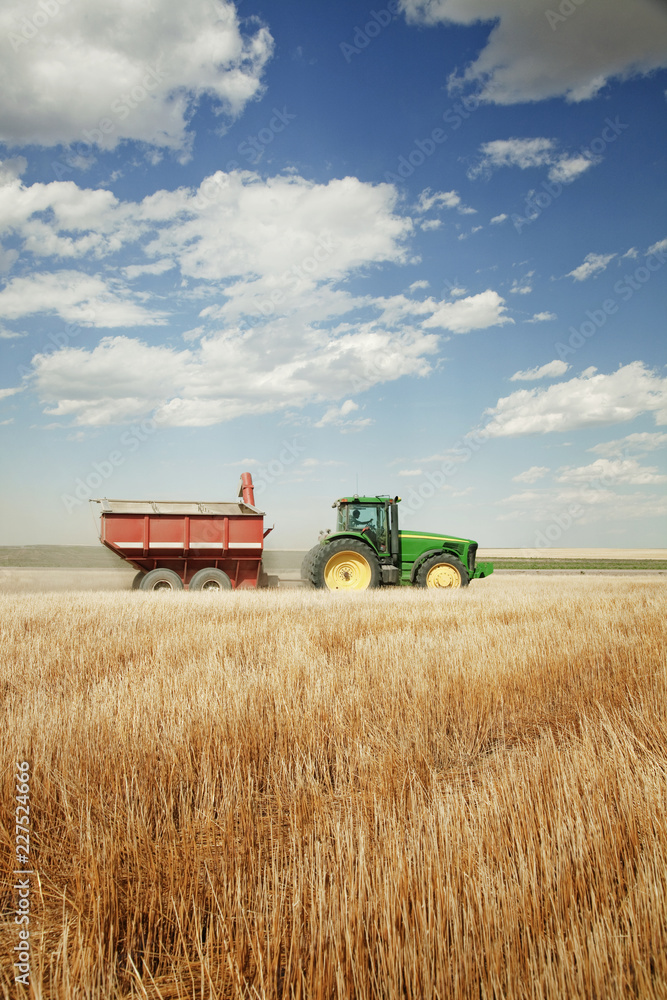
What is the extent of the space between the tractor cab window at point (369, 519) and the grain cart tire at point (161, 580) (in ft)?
14.9

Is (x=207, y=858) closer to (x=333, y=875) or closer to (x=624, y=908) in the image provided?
(x=333, y=875)

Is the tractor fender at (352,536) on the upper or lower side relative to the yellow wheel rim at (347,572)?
upper

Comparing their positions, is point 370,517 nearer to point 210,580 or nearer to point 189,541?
point 210,580

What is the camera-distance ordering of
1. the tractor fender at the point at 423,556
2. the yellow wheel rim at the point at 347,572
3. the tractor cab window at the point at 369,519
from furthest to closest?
the tractor fender at the point at 423,556, the tractor cab window at the point at 369,519, the yellow wheel rim at the point at 347,572

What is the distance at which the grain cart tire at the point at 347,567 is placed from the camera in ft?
45.7

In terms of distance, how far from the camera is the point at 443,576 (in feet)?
49.9

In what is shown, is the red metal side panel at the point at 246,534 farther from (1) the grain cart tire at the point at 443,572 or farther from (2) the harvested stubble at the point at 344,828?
(2) the harvested stubble at the point at 344,828

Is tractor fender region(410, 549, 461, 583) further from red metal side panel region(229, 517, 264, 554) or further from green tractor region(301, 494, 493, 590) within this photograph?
red metal side panel region(229, 517, 264, 554)

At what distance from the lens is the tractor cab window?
583 inches

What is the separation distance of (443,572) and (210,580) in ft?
20.4

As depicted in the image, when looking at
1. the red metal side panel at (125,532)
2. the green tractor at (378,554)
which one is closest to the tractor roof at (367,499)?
the green tractor at (378,554)

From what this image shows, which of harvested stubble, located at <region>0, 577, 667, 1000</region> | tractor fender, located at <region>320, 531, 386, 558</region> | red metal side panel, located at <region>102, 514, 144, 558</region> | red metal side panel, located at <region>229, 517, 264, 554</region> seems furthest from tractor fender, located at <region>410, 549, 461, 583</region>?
harvested stubble, located at <region>0, 577, 667, 1000</region>

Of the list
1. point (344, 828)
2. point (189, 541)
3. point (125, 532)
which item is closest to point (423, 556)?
point (189, 541)

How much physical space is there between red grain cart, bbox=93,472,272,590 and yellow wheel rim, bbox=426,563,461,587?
4.64 meters
